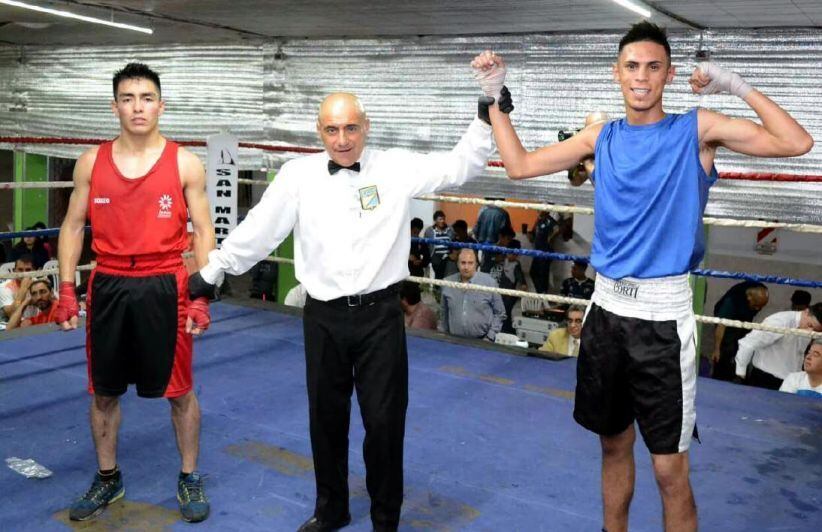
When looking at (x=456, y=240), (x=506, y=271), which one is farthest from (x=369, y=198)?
(x=456, y=240)

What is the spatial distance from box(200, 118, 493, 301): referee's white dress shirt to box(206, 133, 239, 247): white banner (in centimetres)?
265

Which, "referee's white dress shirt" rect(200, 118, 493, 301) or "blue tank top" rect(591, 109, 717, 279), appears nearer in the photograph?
"blue tank top" rect(591, 109, 717, 279)

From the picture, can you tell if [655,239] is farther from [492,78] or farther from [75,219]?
[75,219]

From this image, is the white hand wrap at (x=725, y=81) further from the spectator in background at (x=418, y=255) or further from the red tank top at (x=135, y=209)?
the spectator in background at (x=418, y=255)

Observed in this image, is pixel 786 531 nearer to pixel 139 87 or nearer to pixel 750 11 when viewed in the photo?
pixel 139 87

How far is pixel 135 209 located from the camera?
2465 mm

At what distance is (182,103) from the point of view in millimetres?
7434

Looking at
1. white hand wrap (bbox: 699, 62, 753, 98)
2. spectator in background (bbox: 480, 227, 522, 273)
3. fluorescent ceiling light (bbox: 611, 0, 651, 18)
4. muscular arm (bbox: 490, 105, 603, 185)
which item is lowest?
spectator in background (bbox: 480, 227, 522, 273)

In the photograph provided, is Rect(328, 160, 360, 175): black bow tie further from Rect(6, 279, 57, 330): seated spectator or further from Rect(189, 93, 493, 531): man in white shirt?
Rect(6, 279, 57, 330): seated spectator

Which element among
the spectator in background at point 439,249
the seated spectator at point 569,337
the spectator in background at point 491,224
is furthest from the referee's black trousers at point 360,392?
the spectator in background at point 491,224

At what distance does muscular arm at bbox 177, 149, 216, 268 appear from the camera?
2.54 meters

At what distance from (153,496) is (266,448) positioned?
50 cm

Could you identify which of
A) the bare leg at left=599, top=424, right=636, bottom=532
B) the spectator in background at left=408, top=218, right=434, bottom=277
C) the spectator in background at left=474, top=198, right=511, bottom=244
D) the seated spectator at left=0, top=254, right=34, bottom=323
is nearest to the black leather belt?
the bare leg at left=599, top=424, right=636, bottom=532

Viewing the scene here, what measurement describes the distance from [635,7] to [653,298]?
3.09 m
